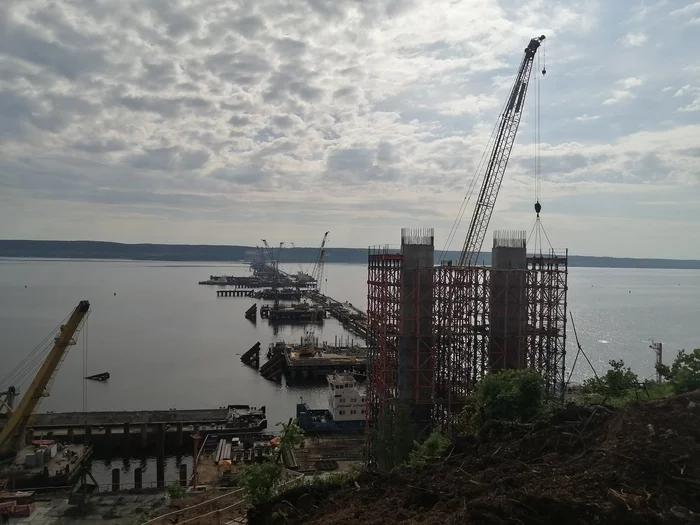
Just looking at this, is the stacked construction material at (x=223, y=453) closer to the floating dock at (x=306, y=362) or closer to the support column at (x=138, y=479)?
the support column at (x=138, y=479)

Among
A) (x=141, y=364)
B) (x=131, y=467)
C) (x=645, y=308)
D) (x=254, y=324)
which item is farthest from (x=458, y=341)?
(x=645, y=308)

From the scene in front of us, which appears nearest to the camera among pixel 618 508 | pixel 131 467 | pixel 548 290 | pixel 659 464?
pixel 618 508

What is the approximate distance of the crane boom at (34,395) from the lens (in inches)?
1045

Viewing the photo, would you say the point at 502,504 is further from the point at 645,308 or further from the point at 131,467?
the point at 645,308

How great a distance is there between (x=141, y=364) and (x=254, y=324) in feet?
104

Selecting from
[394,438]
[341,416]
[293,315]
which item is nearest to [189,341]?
[293,315]

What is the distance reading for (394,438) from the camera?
19.1 m

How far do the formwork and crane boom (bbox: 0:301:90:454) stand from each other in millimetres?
15353

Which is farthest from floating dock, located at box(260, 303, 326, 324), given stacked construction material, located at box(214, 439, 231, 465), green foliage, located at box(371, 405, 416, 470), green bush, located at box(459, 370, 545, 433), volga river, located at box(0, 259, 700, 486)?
green bush, located at box(459, 370, 545, 433)

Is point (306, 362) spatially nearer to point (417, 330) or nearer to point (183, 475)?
point (183, 475)

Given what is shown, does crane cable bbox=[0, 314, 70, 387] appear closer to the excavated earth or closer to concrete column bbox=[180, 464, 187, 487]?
concrete column bbox=[180, 464, 187, 487]

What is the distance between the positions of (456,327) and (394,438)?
20.5 ft

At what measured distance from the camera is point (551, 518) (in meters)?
5.46

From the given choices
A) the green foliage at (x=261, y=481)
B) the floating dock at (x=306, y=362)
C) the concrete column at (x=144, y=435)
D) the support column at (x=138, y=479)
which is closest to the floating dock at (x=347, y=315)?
the floating dock at (x=306, y=362)
